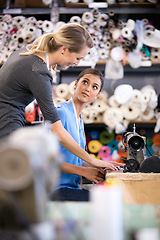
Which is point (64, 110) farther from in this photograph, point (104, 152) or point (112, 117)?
point (104, 152)

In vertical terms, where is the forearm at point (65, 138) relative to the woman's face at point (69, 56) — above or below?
below

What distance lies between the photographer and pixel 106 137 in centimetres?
320

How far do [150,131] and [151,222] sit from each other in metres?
2.88


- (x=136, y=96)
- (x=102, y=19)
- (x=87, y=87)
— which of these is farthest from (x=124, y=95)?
(x=87, y=87)

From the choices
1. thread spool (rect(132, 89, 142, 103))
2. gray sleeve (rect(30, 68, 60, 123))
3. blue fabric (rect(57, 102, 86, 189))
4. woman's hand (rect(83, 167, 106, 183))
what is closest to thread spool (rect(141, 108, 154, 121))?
thread spool (rect(132, 89, 142, 103))

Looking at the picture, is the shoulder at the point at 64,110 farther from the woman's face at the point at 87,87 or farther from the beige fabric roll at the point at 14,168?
the beige fabric roll at the point at 14,168

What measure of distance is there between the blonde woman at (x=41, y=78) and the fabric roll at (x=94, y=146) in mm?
Result: 1532

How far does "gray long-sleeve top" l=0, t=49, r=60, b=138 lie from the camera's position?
4.80 feet

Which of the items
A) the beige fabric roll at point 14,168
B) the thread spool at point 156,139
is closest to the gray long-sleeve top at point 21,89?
the beige fabric roll at point 14,168

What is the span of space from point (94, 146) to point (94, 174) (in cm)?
147

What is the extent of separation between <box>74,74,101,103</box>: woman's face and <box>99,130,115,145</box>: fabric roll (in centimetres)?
105

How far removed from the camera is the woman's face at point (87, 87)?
211cm

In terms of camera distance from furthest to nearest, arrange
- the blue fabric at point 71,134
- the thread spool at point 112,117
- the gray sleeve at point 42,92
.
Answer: the thread spool at point 112,117
the blue fabric at point 71,134
the gray sleeve at point 42,92

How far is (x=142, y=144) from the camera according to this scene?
1846 millimetres
